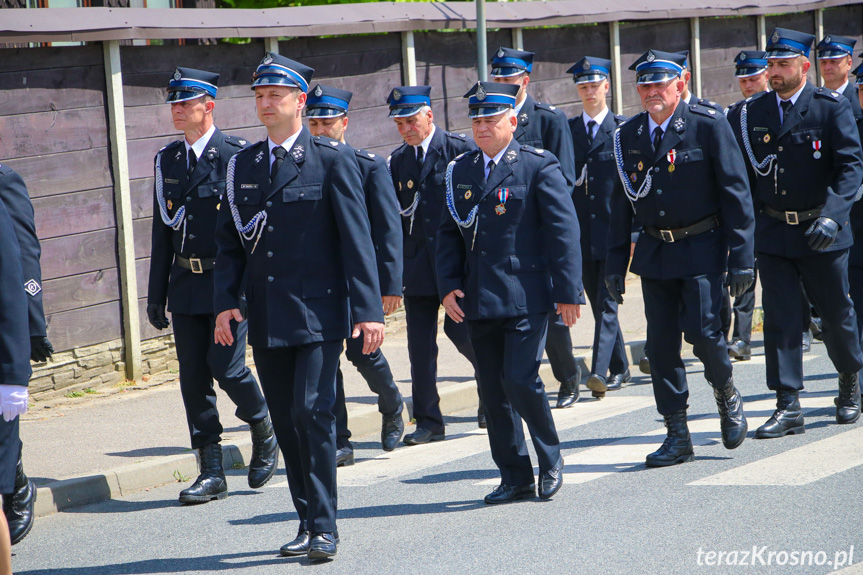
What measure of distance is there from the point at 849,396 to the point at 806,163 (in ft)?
4.87

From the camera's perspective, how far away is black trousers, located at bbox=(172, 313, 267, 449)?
7.05 metres

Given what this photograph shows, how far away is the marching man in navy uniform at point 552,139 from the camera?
30.0 feet

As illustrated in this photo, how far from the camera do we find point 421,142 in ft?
27.5

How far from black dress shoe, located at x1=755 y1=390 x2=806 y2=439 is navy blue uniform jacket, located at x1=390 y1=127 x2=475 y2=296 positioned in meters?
2.26

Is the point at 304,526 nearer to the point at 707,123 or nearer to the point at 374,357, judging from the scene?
the point at 374,357

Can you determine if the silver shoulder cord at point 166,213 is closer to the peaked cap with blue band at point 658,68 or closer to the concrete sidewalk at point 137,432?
the concrete sidewalk at point 137,432

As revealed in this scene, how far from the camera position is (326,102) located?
7961 mm

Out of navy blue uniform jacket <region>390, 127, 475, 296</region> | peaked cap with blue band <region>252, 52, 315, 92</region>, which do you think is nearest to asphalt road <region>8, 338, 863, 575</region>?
navy blue uniform jacket <region>390, 127, 475, 296</region>

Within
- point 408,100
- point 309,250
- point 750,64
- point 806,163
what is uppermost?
point 750,64

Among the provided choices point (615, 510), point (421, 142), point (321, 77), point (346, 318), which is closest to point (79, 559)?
point (346, 318)

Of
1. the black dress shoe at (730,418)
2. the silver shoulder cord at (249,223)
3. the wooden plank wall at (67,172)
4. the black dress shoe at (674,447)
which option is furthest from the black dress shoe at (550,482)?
the wooden plank wall at (67,172)

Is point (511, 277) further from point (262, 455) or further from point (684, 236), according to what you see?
point (262, 455)

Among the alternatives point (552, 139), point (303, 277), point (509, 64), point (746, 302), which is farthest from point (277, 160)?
point (746, 302)

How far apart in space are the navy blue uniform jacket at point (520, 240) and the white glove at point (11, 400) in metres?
2.58
